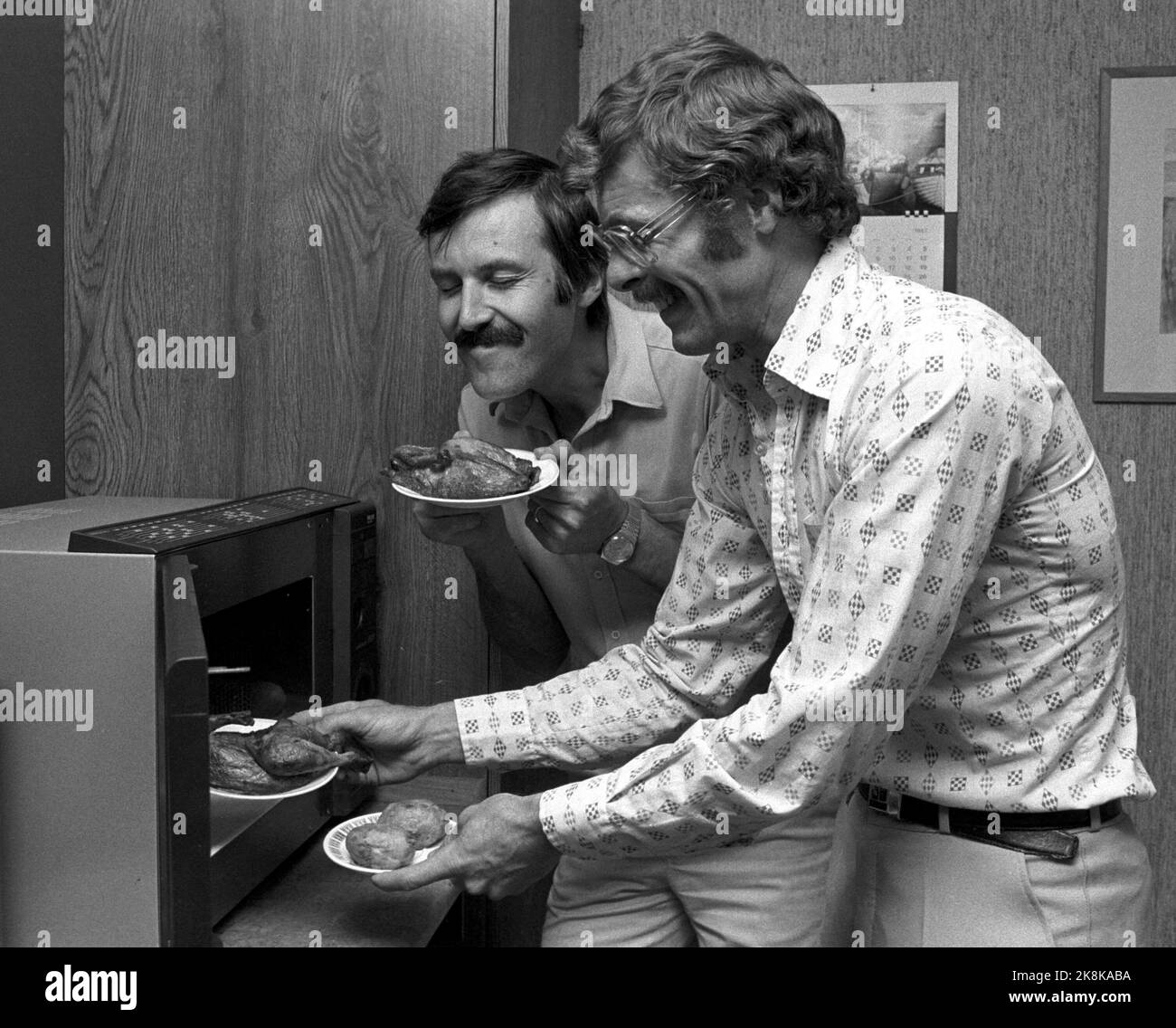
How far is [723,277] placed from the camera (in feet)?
3.48

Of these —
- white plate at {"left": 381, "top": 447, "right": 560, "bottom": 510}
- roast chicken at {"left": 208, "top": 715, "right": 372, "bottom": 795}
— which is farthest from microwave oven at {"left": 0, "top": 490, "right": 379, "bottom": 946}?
white plate at {"left": 381, "top": 447, "right": 560, "bottom": 510}

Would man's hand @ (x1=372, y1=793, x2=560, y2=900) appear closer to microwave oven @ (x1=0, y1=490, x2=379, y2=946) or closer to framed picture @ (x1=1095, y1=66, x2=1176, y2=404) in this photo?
microwave oven @ (x1=0, y1=490, x2=379, y2=946)

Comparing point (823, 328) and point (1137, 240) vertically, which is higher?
point (1137, 240)

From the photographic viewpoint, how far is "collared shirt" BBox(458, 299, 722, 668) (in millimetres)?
1479

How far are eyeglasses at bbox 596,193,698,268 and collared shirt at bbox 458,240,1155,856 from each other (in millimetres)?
130

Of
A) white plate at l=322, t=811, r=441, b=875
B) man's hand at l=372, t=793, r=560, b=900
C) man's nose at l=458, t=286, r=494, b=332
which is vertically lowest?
white plate at l=322, t=811, r=441, b=875

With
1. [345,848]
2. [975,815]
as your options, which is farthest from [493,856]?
[975,815]

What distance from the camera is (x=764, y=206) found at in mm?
1067

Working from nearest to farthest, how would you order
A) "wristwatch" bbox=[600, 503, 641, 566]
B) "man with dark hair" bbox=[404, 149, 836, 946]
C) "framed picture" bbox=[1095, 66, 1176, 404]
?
"man with dark hair" bbox=[404, 149, 836, 946], "wristwatch" bbox=[600, 503, 641, 566], "framed picture" bbox=[1095, 66, 1176, 404]

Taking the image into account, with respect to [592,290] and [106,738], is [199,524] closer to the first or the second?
[106,738]

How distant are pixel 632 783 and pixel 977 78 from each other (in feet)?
4.44

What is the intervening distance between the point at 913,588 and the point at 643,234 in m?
0.39

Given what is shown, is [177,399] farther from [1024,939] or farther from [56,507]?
[1024,939]

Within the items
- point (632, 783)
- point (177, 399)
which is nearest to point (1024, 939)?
point (632, 783)
